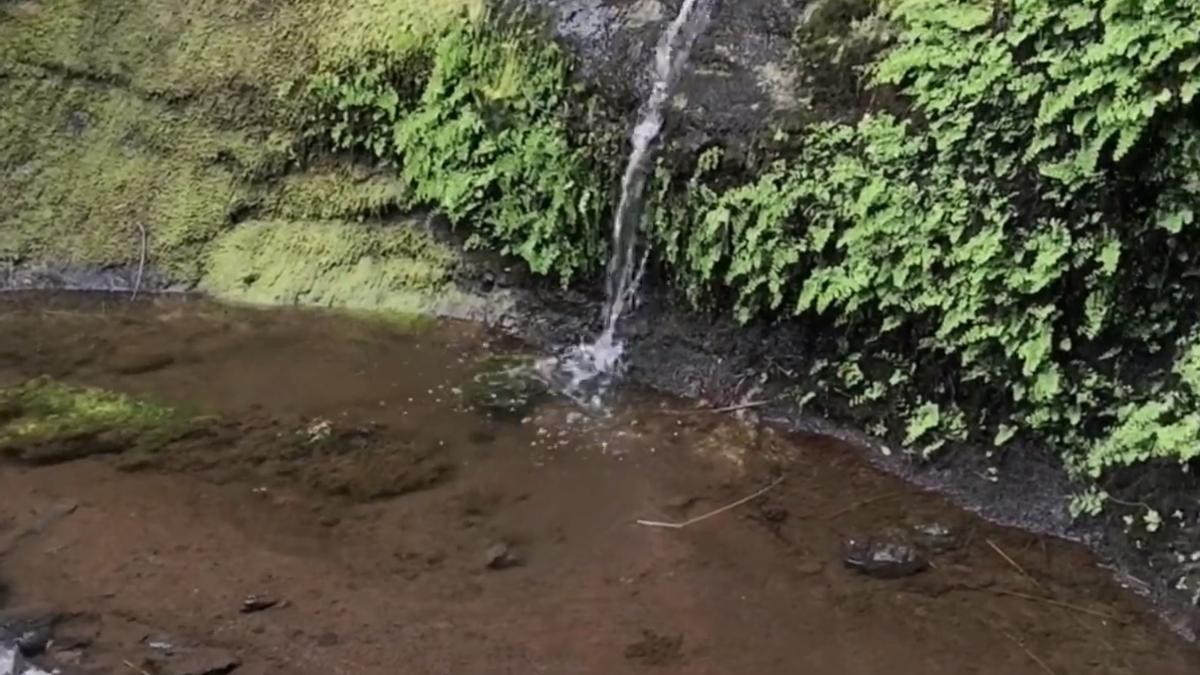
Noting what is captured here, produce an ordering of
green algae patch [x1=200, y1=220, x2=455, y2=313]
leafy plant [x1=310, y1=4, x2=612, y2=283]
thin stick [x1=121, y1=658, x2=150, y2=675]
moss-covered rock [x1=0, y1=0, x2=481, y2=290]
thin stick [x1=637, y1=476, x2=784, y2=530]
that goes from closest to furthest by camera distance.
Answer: thin stick [x1=121, y1=658, x2=150, y2=675] < thin stick [x1=637, y1=476, x2=784, y2=530] < leafy plant [x1=310, y1=4, x2=612, y2=283] < green algae patch [x1=200, y1=220, x2=455, y2=313] < moss-covered rock [x1=0, y1=0, x2=481, y2=290]

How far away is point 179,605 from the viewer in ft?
15.0

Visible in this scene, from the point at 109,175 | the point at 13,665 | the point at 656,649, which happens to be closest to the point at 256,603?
the point at 13,665

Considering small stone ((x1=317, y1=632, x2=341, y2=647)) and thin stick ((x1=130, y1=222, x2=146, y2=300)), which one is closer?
small stone ((x1=317, y1=632, x2=341, y2=647))

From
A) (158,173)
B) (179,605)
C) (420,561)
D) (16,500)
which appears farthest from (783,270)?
(158,173)

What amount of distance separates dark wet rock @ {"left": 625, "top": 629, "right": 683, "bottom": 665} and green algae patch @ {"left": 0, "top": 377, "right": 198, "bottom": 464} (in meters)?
2.65

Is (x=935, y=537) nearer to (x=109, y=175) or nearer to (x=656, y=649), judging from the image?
(x=656, y=649)

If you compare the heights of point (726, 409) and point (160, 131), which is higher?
point (160, 131)

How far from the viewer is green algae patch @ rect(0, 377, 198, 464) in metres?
5.66

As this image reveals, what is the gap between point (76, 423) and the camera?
19.3ft

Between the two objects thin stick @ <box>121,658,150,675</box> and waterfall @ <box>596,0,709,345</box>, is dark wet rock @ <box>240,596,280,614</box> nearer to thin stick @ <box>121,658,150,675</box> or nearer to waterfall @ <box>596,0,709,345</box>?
thin stick @ <box>121,658,150,675</box>

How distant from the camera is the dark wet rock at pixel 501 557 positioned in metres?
4.93

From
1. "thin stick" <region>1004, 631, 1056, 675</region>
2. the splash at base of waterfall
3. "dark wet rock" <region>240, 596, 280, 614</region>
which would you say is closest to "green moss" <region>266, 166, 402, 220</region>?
the splash at base of waterfall

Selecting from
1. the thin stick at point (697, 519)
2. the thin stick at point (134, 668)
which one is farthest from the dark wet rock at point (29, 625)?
the thin stick at point (697, 519)

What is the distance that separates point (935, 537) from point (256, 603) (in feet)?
9.39
